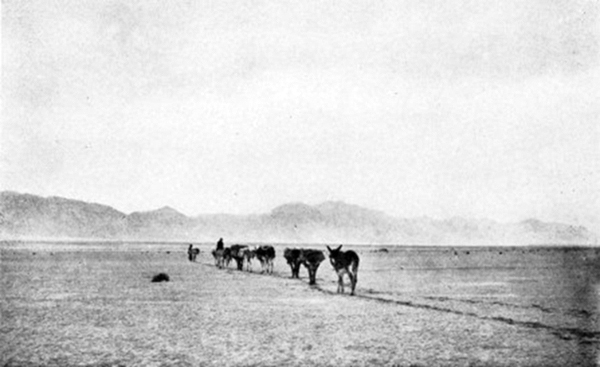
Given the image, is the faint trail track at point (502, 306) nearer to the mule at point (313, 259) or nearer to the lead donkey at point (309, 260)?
the lead donkey at point (309, 260)

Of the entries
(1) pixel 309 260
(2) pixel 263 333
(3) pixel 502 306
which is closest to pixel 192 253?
(1) pixel 309 260

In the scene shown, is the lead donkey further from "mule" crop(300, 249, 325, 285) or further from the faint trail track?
the faint trail track

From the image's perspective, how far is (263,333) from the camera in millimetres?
16609

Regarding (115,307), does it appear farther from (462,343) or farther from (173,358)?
(462,343)

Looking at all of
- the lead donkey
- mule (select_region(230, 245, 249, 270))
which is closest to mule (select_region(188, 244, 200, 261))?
mule (select_region(230, 245, 249, 270))

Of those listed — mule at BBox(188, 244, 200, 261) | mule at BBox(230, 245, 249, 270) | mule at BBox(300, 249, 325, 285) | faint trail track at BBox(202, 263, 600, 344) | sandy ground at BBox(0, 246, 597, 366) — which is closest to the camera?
sandy ground at BBox(0, 246, 597, 366)

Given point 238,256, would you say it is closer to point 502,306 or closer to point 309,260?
point 309,260

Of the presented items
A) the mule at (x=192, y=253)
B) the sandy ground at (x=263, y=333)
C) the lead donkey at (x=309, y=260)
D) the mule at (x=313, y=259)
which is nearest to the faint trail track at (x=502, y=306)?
the sandy ground at (x=263, y=333)

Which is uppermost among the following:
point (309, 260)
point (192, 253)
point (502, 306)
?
point (192, 253)

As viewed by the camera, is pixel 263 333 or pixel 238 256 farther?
pixel 238 256

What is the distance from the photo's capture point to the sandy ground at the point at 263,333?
13430 mm

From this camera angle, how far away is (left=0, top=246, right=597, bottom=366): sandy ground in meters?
13.4

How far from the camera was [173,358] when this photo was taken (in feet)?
44.4

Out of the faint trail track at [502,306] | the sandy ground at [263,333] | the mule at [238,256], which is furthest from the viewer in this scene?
the mule at [238,256]
